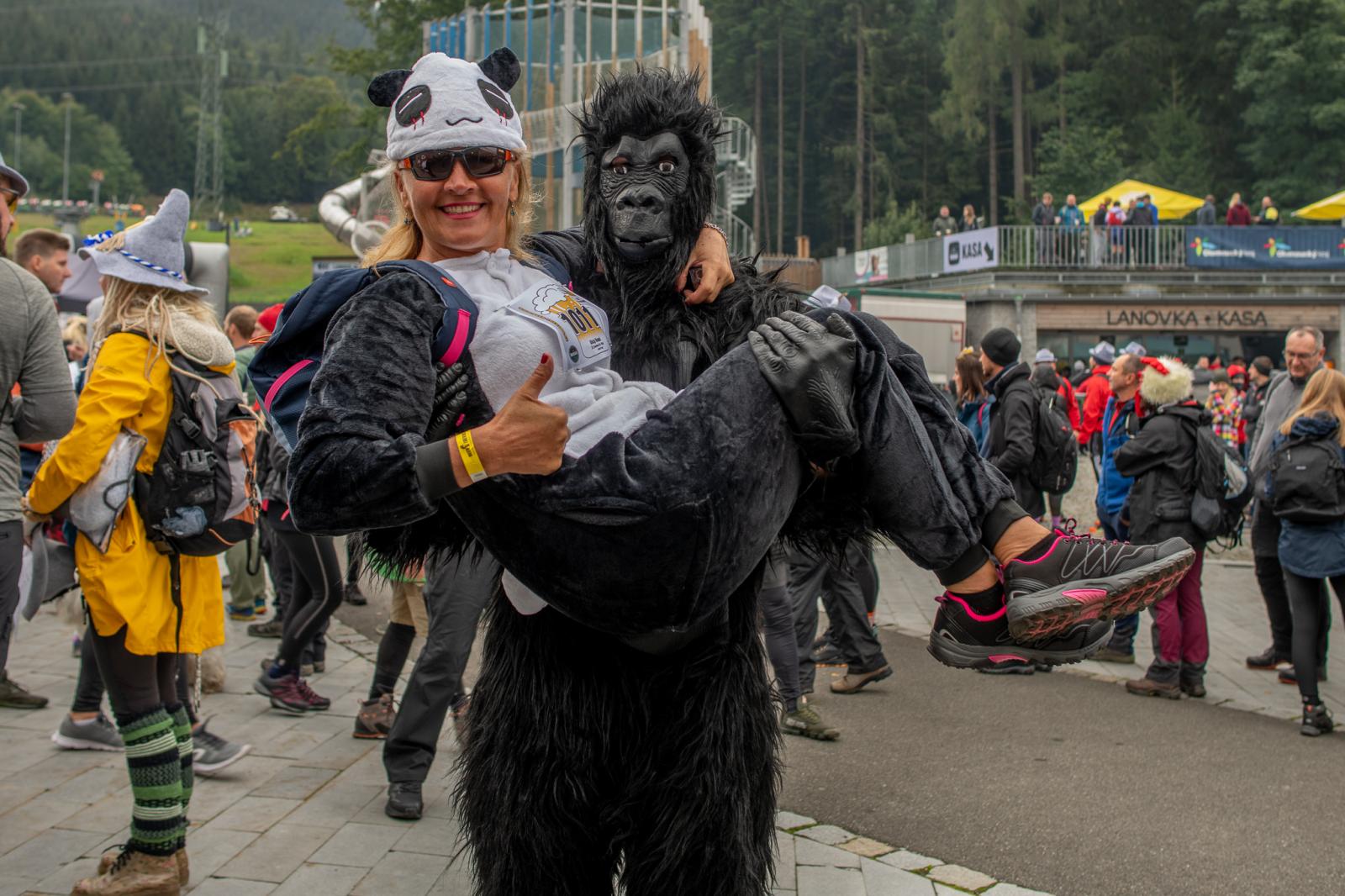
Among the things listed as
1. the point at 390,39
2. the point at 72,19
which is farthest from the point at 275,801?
the point at 72,19

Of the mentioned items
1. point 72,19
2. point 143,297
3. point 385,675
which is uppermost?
point 72,19

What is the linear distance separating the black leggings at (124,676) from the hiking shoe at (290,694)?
2.22 m

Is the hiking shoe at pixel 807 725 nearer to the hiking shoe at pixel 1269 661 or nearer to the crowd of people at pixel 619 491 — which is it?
the hiking shoe at pixel 1269 661

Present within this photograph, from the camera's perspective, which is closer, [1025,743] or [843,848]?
[843,848]

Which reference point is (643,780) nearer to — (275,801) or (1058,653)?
(1058,653)

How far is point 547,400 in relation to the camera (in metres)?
2.17

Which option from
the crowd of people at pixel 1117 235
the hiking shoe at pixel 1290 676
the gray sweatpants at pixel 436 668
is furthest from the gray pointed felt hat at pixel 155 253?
the crowd of people at pixel 1117 235

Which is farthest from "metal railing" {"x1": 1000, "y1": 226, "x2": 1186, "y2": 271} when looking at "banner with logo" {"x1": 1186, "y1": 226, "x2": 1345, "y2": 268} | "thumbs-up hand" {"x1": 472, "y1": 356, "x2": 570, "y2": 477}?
"thumbs-up hand" {"x1": 472, "y1": 356, "x2": 570, "y2": 477}

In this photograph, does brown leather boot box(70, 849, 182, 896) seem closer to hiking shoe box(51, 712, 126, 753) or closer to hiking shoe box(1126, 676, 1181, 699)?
hiking shoe box(51, 712, 126, 753)

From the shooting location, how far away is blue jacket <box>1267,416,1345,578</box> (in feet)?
21.0

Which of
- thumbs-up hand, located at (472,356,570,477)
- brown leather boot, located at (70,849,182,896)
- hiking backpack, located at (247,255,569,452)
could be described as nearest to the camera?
thumbs-up hand, located at (472,356,570,477)

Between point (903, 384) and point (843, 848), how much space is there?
8.85ft

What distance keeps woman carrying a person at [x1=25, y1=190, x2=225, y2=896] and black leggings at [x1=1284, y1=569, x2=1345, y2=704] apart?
549cm

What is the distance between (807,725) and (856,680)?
1.00 meters
